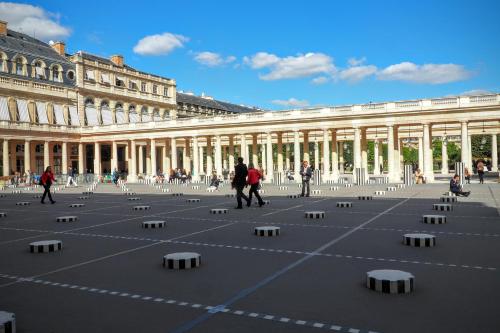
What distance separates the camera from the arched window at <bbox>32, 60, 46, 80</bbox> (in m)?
66.4

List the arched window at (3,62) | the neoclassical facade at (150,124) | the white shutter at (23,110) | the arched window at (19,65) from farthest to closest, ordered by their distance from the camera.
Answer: the arched window at (19,65) → the arched window at (3,62) → the white shutter at (23,110) → the neoclassical facade at (150,124)

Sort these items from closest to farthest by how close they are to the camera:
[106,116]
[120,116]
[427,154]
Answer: [427,154] → [106,116] → [120,116]

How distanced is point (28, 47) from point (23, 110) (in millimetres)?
12566

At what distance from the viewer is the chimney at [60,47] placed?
245ft

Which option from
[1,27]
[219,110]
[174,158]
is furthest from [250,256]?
[219,110]

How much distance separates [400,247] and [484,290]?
11.0 ft

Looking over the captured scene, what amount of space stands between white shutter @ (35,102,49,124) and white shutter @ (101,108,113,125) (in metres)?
10.5

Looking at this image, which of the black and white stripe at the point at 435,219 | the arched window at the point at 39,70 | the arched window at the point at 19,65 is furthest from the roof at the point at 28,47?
the black and white stripe at the point at 435,219

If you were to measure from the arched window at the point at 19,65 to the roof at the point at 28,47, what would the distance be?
1.07m

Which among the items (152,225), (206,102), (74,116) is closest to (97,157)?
(74,116)

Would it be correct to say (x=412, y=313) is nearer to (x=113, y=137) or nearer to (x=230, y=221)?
(x=230, y=221)

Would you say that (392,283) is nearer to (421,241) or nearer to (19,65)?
(421,241)

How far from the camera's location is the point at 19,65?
2532 inches

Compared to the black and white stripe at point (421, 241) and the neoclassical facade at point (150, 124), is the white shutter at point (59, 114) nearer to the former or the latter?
the neoclassical facade at point (150, 124)
